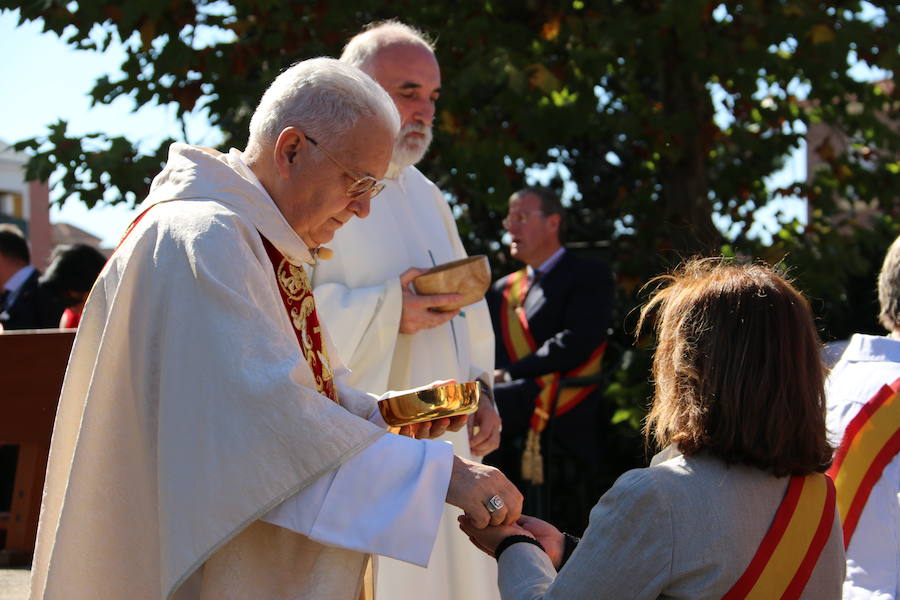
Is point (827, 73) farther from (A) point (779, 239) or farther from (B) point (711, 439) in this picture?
(B) point (711, 439)

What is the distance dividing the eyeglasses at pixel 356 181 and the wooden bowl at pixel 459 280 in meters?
1.02

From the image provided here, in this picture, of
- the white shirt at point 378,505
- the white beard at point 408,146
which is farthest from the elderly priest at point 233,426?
the white beard at point 408,146

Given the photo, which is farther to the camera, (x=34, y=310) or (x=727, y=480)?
(x=34, y=310)

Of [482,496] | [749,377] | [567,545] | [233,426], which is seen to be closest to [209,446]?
[233,426]

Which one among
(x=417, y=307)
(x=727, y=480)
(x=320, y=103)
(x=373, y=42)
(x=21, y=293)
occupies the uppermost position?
(x=373, y=42)

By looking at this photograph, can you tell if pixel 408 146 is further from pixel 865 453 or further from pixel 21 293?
pixel 21 293

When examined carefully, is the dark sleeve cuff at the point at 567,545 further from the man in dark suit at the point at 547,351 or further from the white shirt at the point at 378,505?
the man in dark suit at the point at 547,351

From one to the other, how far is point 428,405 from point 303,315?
35cm

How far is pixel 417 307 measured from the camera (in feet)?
11.7

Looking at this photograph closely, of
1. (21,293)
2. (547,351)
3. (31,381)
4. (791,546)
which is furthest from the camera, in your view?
(21,293)

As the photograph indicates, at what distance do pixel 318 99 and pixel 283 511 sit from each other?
2.80ft

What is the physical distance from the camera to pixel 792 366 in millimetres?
2098

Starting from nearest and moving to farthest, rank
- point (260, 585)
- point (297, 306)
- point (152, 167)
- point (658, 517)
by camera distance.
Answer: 1. point (658, 517)
2. point (260, 585)
3. point (297, 306)
4. point (152, 167)

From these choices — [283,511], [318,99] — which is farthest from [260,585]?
[318,99]
